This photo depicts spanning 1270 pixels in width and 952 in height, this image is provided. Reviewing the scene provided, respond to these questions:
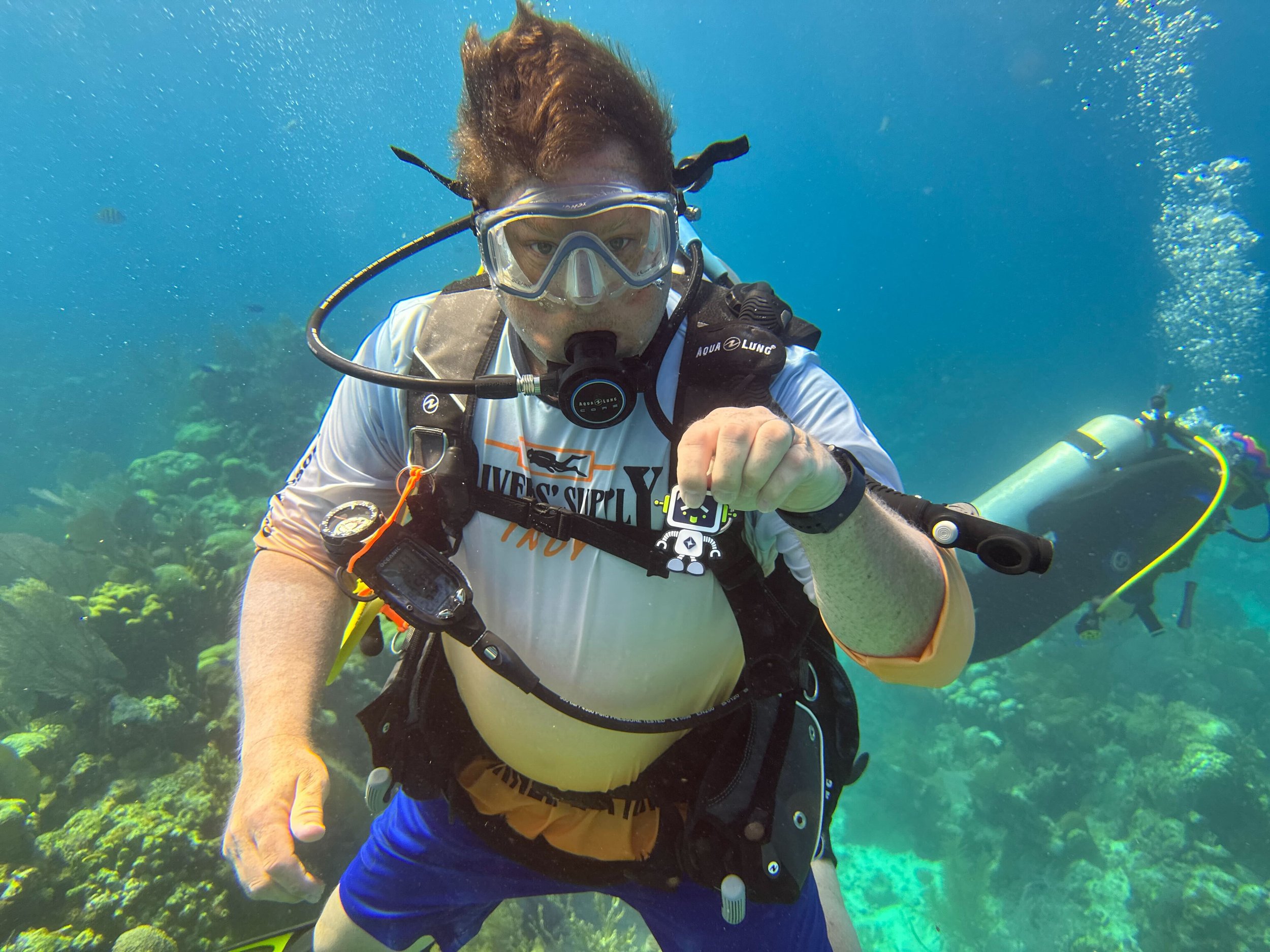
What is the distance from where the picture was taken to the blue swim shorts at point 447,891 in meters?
1.94

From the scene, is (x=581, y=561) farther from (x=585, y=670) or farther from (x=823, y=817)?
(x=823, y=817)

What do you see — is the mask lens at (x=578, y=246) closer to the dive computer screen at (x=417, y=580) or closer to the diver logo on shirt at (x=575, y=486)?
the diver logo on shirt at (x=575, y=486)

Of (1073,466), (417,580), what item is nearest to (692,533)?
(417,580)

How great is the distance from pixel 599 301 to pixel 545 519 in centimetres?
63

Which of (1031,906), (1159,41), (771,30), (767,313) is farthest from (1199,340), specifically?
(767,313)

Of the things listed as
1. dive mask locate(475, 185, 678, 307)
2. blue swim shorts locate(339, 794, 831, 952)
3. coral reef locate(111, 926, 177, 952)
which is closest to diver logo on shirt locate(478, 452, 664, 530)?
dive mask locate(475, 185, 678, 307)

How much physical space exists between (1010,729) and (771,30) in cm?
5091

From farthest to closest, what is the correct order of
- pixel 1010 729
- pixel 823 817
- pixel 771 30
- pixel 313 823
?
pixel 771 30, pixel 1010 729, pixel 823 817, pixel 313 823

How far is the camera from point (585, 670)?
1704 mm

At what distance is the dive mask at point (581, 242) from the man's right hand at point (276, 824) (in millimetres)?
1371

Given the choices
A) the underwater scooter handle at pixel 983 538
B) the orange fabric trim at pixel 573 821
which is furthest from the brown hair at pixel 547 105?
the orange fabric trim at pixel 573 821

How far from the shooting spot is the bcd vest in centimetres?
159

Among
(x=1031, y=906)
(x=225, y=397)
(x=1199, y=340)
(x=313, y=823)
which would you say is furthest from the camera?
(x=1199, y=340)

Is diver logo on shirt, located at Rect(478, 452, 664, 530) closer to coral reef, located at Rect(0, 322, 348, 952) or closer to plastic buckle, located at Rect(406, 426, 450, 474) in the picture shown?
plastic buckle, located at Rect(406, 426, 450, 474)
